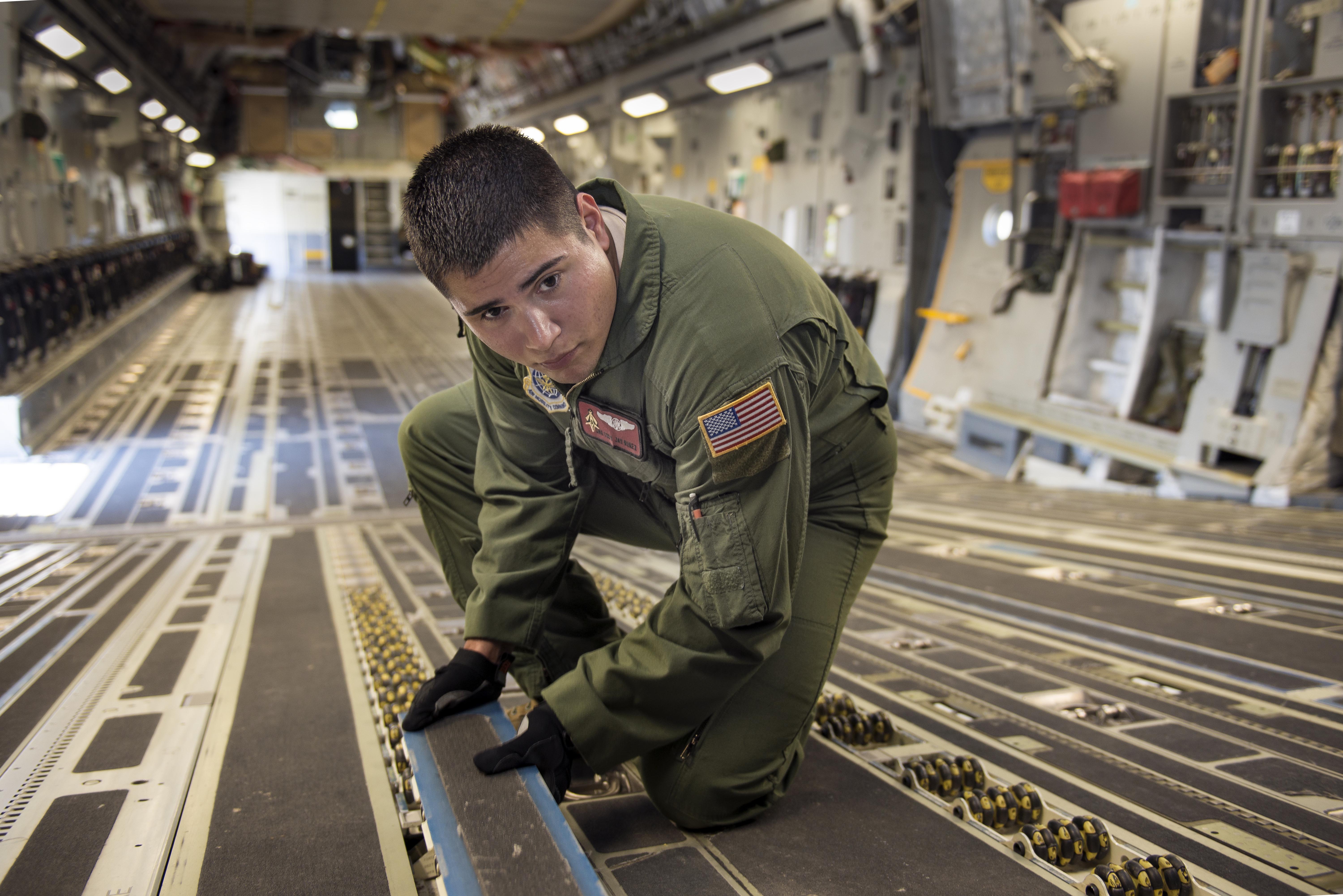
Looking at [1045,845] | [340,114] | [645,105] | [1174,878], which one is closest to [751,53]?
[645,105]

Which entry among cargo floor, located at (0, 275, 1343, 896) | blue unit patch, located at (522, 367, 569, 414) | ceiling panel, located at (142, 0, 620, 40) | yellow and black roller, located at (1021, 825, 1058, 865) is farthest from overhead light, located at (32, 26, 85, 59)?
yellow and black roller, located at (1021, 825, 1058, 865)

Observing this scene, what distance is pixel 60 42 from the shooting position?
830 cm

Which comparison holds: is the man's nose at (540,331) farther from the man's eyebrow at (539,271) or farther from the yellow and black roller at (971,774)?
the yellow and black roller at (971,774)

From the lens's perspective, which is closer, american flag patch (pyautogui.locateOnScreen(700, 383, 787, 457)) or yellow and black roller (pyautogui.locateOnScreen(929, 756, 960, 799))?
american flag patch (pyautogui.locateOnScreen(700, 383, 787, 457))

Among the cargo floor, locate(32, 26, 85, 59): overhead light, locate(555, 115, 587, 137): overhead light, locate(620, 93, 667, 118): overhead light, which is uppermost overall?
locate(555, 115, 587, 137): overhead light

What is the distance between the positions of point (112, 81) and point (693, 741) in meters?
11.6

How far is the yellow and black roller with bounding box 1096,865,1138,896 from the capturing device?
162cm

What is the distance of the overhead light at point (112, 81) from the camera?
10.4 m

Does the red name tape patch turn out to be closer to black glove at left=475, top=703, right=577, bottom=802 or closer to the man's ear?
the man's ear

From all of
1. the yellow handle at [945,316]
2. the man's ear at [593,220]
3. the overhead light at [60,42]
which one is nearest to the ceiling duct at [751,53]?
the yellow handle at [945,316]

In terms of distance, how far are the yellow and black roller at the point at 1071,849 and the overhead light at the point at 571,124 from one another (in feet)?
51.5

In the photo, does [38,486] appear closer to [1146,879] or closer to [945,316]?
[1146,879]

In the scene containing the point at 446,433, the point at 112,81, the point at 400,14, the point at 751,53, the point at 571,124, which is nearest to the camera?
the point at 446,433

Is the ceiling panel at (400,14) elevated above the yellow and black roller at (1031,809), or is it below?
above
